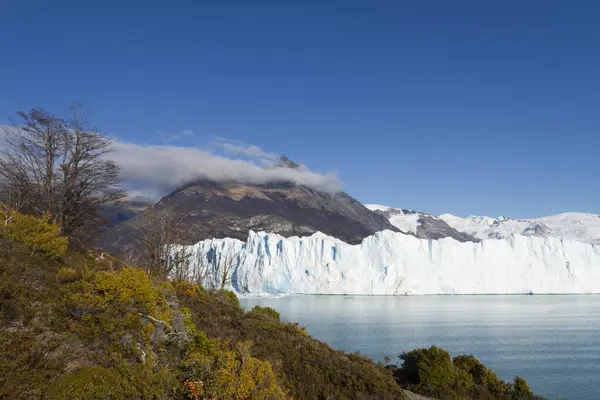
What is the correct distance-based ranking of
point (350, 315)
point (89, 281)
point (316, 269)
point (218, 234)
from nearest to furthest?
point (89, 281) < point (350, 315) < point (316, 269) < point (218, 234)

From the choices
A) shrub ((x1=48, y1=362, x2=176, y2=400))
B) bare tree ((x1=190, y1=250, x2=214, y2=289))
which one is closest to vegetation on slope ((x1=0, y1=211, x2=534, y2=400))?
shrub ((x1=48, y1=362, x2=176, y2=400))

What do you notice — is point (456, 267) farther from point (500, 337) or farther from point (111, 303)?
point (111, 303)

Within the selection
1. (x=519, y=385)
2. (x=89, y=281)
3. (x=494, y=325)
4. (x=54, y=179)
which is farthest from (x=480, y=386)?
(x=494, y=325)

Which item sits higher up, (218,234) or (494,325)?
(218,234)

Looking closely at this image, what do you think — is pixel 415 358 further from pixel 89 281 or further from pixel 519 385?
pixel 89 281

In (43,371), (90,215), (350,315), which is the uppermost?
(90,215)

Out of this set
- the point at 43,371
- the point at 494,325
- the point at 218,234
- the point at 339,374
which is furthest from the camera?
the point at 218,234

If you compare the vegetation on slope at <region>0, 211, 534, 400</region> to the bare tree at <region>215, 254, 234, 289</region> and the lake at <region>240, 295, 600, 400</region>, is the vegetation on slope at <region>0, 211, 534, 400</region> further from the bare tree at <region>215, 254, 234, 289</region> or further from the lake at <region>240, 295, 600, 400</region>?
the lake at <region>240, 295, 600, 400</region>

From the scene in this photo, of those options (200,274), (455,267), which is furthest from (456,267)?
(200,274)
